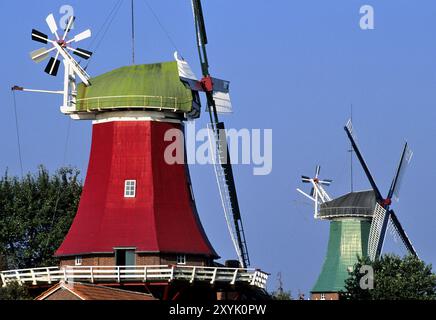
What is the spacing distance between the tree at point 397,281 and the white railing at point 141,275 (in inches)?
299

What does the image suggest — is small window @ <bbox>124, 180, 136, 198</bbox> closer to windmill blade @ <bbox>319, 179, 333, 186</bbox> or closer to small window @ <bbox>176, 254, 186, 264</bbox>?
small window @ <bbox>176, 254, 186, 264</bbox>

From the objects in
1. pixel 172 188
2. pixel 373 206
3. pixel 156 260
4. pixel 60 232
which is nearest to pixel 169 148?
pixel 172 188

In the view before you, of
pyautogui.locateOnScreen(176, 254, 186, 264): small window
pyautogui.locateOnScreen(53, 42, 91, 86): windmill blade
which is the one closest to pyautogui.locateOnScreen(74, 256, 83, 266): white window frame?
pyautogui.locateOnScreen(176, 254, 186, 264): small window

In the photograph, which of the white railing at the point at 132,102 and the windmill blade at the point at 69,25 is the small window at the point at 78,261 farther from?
the windmill blade at the point at 69,25

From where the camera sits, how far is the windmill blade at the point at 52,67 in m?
52.0

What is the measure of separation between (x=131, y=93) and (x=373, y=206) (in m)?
26.4

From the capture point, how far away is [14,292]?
4853 cm

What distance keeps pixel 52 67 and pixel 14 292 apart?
8972 millimetres

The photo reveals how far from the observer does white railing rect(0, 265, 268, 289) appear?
159ft

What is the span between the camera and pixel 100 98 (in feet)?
168

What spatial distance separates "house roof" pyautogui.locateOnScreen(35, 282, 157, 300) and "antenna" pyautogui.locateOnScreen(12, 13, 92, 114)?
9540 mm

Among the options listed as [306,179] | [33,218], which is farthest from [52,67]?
[306,179]

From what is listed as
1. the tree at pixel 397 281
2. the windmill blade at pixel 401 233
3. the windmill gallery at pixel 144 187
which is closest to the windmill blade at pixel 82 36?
the windmill gallery at pixel 144 187

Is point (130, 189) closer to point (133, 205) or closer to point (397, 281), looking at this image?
point (133, 205)
